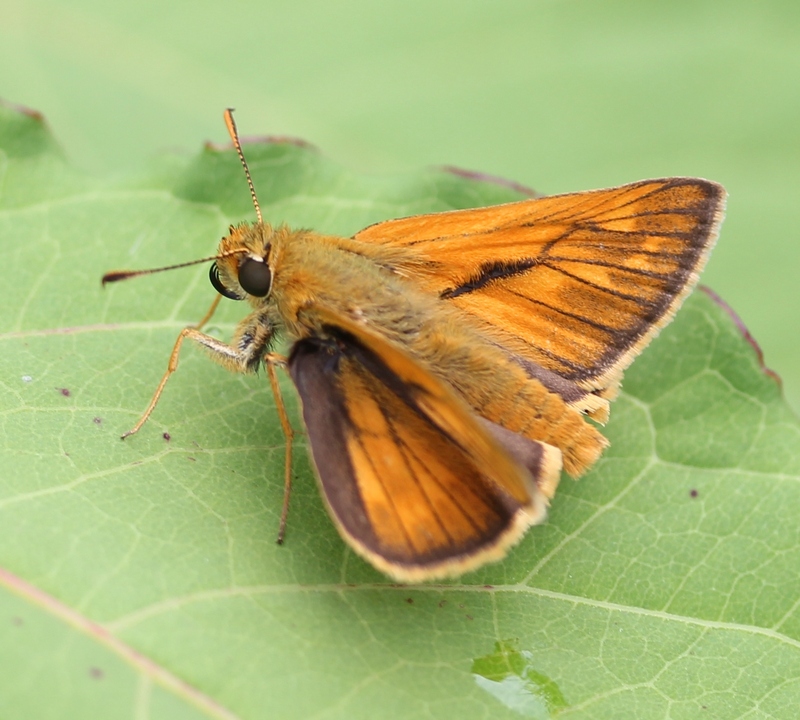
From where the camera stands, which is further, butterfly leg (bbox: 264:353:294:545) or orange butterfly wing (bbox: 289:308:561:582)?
butterfly leg (bbox: 264:353:294:545)

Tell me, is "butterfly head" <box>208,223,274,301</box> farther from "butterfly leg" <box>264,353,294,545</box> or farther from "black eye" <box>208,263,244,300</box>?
"butterfly leg" <box>264,353,294,545</box>

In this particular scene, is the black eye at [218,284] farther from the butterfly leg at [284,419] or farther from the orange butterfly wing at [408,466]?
the orange butterfly wing at [408,466]

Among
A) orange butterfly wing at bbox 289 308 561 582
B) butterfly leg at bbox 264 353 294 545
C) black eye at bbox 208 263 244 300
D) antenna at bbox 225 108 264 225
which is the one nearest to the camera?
orange butterfly wing at bbox 289 308 561 582

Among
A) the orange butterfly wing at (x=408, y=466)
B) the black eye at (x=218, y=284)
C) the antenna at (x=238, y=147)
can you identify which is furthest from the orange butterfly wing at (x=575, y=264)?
the orange butterfly wing at (x=408, y=466)

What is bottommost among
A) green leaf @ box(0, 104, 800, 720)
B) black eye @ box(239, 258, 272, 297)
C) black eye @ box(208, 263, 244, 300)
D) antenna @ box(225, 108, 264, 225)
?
green leaf @ box(0, 104, 800, 720)

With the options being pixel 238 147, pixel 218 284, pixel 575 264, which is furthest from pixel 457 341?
pixel 238 147

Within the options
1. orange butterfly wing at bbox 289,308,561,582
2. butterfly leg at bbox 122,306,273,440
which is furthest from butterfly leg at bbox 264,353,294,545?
orange butterfly wing at bbox 289,308,561,582

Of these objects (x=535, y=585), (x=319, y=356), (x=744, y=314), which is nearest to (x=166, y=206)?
(x=319, y=356)

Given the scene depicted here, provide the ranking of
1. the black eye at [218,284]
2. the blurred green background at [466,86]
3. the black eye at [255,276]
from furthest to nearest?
1. the blurred green background at [466,86]
2. the black eye at [218,284]
3. the black eye at [255,276]
